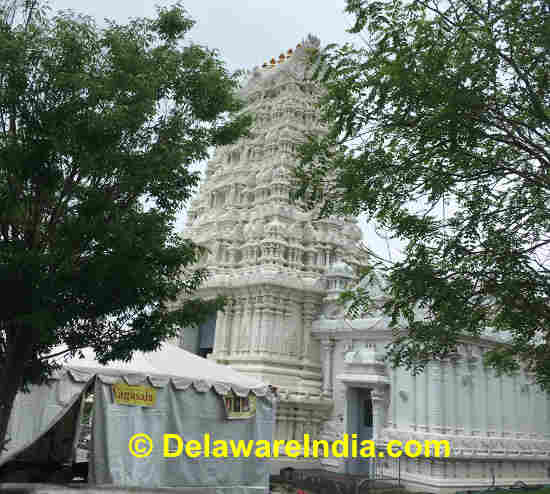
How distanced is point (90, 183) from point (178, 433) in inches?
255

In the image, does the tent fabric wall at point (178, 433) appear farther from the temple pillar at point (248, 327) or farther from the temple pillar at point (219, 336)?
the temple pillar at point (219, 336)

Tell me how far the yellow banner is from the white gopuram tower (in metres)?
10.5

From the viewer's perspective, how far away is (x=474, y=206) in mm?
8398

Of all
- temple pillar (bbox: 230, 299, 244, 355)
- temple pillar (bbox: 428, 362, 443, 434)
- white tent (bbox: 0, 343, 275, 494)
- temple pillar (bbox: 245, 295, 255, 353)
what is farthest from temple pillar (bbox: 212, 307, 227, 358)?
white tent (bbox: 0, 343, 275, 494)

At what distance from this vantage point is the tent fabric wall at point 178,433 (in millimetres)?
11289

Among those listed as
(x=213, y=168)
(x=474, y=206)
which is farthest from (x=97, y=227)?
(x=213, y=168)

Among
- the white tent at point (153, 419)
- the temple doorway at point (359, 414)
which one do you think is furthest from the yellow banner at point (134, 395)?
the temple doorway at point (359, 414)

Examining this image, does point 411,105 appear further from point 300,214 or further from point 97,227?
point 300,214

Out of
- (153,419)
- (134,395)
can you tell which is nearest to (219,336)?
(153,419)

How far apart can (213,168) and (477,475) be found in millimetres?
21408

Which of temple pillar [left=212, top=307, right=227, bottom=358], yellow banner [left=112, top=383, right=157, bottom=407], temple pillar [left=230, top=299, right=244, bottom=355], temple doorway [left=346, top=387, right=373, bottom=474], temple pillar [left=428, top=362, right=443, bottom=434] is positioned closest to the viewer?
yellow banner [left=112, top=383, right=157, bottom=407]

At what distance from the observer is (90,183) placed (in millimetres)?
8617

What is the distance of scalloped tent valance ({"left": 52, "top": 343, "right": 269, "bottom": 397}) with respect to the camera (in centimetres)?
1127

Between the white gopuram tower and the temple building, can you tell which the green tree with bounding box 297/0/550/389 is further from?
the white gopuram tower
